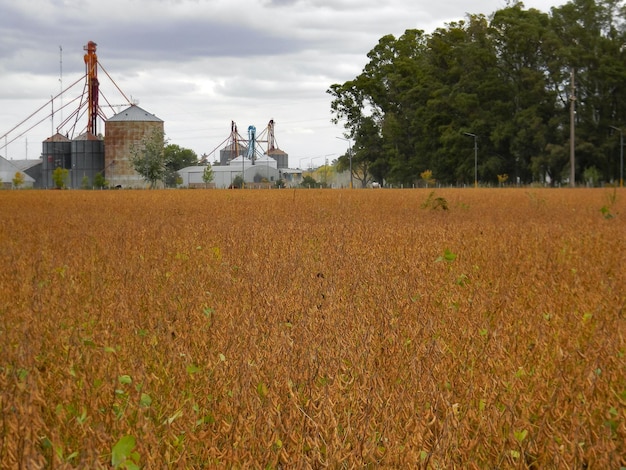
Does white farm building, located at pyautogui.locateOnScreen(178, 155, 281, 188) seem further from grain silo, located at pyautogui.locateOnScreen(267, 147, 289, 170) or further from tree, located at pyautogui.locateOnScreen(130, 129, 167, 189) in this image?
grain silo, located at pyautogui.locateOnScreen(267, 147, 289, 170)

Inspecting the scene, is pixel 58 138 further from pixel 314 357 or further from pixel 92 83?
pixel 314 357

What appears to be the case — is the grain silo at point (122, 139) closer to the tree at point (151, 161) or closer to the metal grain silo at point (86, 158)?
the metal grain silo at point (86, 158)

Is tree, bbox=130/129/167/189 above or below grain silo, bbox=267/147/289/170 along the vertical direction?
below

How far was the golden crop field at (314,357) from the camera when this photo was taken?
3.17m

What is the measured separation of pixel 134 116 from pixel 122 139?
3.01 metres

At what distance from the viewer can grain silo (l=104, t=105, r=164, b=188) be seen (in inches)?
3858

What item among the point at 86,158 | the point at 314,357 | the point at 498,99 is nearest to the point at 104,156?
the point at 86,158

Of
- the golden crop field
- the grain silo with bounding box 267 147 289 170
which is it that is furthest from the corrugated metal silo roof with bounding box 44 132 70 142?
the golden crop field

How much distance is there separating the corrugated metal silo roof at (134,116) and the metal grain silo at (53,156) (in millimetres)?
14205

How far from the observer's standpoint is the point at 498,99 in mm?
66000

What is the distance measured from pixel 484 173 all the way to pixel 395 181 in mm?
11804

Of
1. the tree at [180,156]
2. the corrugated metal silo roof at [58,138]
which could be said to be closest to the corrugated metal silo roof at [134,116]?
the corrugated metal silo roof at [58,138]

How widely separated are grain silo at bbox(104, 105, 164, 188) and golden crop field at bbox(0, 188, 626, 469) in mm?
89267

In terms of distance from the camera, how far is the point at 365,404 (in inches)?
145
